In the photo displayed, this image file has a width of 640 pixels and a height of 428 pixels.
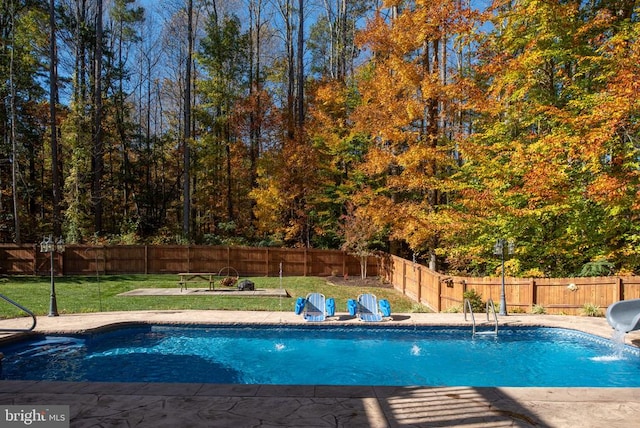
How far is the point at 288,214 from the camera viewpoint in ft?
80.2

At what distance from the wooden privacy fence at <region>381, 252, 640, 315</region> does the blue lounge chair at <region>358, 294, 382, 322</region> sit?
294cm

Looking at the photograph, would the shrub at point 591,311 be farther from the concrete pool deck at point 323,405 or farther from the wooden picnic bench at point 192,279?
the wooden picnic bench at point 192,279

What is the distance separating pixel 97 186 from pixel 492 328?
77.0ft

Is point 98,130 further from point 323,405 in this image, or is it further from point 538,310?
point 323,405

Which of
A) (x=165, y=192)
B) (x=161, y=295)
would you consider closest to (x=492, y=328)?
(x=161, y=295)

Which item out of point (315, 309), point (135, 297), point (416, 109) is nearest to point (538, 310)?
point (315, 309)

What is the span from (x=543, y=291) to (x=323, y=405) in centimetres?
1001

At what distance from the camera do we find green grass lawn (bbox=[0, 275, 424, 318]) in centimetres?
1282

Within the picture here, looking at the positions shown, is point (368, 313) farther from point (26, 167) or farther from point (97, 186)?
point (26, 167)

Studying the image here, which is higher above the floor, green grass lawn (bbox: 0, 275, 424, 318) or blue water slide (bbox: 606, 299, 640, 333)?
blue water slide (bbox: 606, 299, 640, 333)

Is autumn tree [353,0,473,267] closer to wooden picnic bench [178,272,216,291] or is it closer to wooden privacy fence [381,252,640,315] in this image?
wooden privacy fence [381,252,640,315]

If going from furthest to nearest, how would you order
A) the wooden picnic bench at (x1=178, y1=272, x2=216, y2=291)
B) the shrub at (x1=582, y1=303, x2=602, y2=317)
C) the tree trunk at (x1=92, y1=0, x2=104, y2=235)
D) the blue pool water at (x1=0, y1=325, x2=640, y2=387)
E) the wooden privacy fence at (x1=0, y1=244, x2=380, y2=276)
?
the tree trunk at (x1=92, y1=0, x2=104, y2=235) < the wooden privacy fence at (x1=0, y1=244, x2=380, y2=276) < the wooden picnic bench at (x1=178, y1=272, x2=216, y2=291) < the shrub at (x1=582, y1=303, x2=602, y2=317) < the blue pool water at (x1=0, y1=325, x2=640, y2=387)

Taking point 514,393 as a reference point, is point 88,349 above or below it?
below

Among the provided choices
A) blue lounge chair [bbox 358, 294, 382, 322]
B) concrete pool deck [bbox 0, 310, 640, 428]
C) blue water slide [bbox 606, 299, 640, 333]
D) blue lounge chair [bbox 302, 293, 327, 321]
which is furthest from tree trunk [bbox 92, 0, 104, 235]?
blue water slide [bbox 606, 299, 640, 333]
